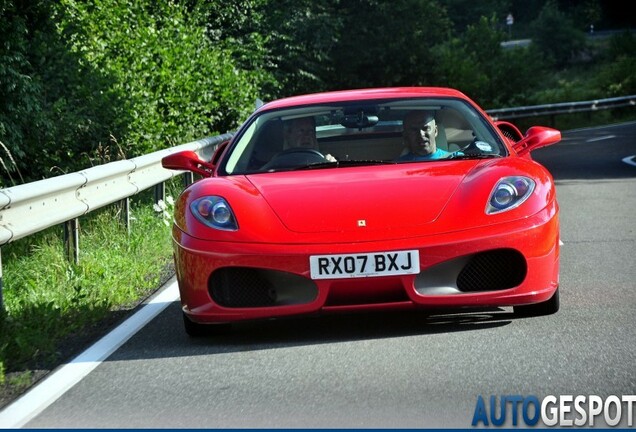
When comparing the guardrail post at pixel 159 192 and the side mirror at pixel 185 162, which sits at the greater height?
the side mirror at pixel 185 162

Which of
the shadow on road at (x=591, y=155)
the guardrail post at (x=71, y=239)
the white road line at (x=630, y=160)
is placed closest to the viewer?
the guardrail post at (x=71, y=239)

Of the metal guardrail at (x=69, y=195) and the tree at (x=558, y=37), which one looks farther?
the tree at (x=558, y=37)

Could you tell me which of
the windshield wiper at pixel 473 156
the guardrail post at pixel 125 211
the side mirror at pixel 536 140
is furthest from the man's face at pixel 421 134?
the guardrail post at pixel 125 211

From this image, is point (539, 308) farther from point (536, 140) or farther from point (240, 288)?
point (240, 288)

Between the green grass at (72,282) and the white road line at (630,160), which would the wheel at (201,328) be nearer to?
the green grass at (72,282)

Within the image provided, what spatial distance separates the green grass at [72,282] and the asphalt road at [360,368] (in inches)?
16.8

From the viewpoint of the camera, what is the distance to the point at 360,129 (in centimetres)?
823

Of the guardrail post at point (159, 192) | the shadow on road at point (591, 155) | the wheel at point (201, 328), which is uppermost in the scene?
the wheel at point (201, 328)

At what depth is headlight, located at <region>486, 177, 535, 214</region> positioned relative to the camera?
21.5ft

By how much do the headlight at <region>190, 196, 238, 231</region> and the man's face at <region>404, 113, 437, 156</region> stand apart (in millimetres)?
1441

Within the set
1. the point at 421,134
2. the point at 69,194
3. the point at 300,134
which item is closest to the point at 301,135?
the point at 300,134

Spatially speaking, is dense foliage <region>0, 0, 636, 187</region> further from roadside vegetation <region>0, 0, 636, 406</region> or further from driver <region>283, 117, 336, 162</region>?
driver <region>283, 117, 336, 162</region>

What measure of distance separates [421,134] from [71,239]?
2918 millimetres

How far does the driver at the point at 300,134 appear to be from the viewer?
7.85m
